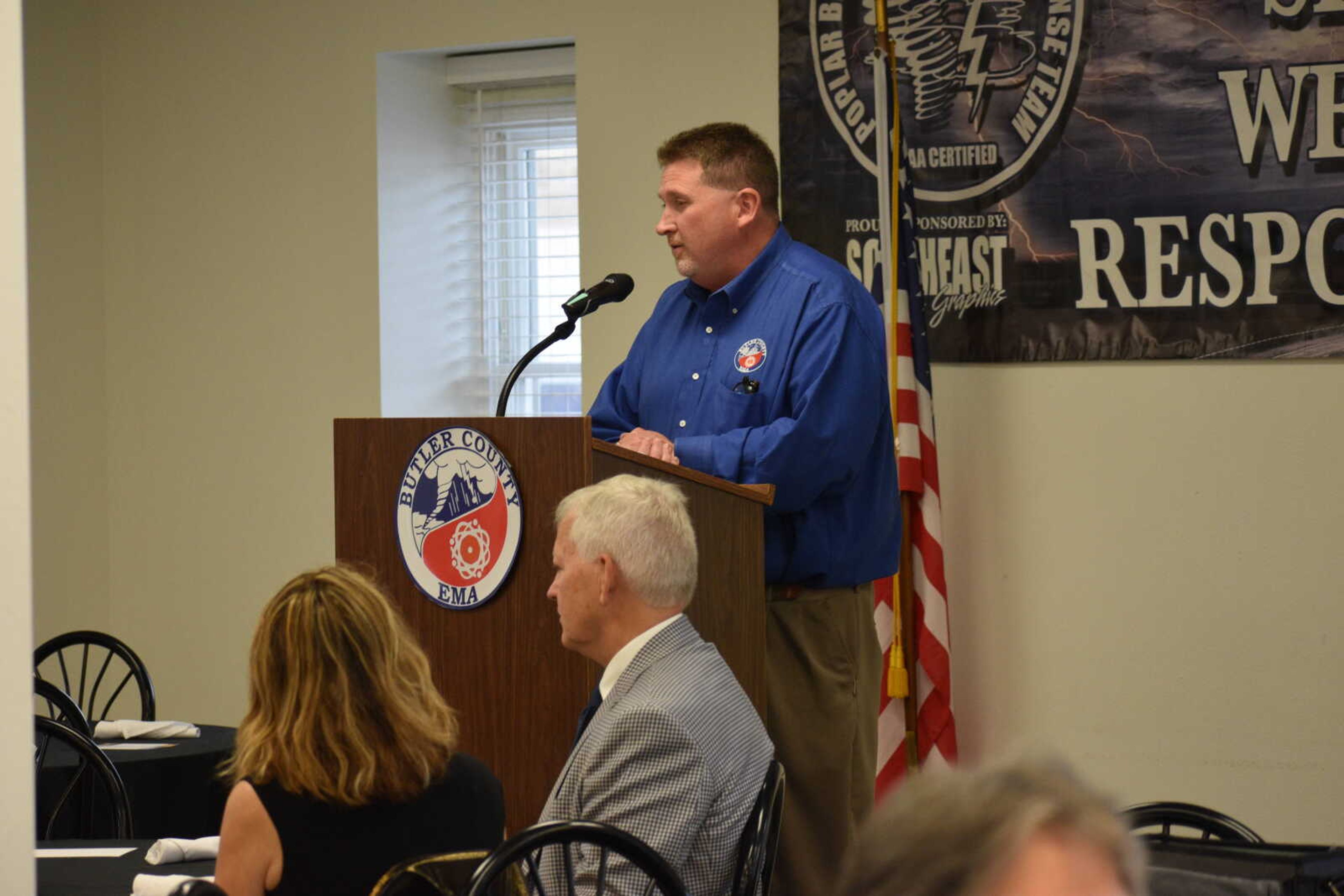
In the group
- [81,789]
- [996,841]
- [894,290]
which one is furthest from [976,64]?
[996,841]

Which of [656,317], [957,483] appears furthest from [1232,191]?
[656,317]

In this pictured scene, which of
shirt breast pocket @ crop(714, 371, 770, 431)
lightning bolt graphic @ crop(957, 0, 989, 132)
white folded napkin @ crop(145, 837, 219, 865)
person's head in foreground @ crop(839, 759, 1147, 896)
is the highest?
lightning bolt graphic @ crop(957, 0, 989, 132)

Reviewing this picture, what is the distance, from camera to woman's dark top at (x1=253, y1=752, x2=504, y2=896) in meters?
1.85

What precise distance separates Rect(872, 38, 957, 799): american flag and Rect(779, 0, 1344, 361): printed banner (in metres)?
0.26

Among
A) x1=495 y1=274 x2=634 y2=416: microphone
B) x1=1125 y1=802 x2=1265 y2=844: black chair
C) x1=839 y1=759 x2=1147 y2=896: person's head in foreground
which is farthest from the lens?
x1=495 y1=274 x2=634 y2=416: microphone

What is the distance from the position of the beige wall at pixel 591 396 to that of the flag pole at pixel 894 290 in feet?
0.93

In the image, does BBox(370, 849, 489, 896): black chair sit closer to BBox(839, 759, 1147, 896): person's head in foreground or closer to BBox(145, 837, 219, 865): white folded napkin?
BBox(145, 837, 219, 865): white folded napkin

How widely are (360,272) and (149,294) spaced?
2.82ft

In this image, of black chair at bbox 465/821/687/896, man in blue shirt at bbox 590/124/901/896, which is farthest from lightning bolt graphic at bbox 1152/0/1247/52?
black chair at bbox 465/821/687/896

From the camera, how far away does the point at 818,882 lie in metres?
2.67

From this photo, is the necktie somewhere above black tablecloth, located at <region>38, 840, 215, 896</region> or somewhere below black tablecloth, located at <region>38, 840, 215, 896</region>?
above

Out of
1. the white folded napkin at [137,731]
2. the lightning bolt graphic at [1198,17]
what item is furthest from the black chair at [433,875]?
the lightning bolt graphic at [1198,17]

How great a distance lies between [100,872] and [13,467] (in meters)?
1.47

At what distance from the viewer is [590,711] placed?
2.24m
